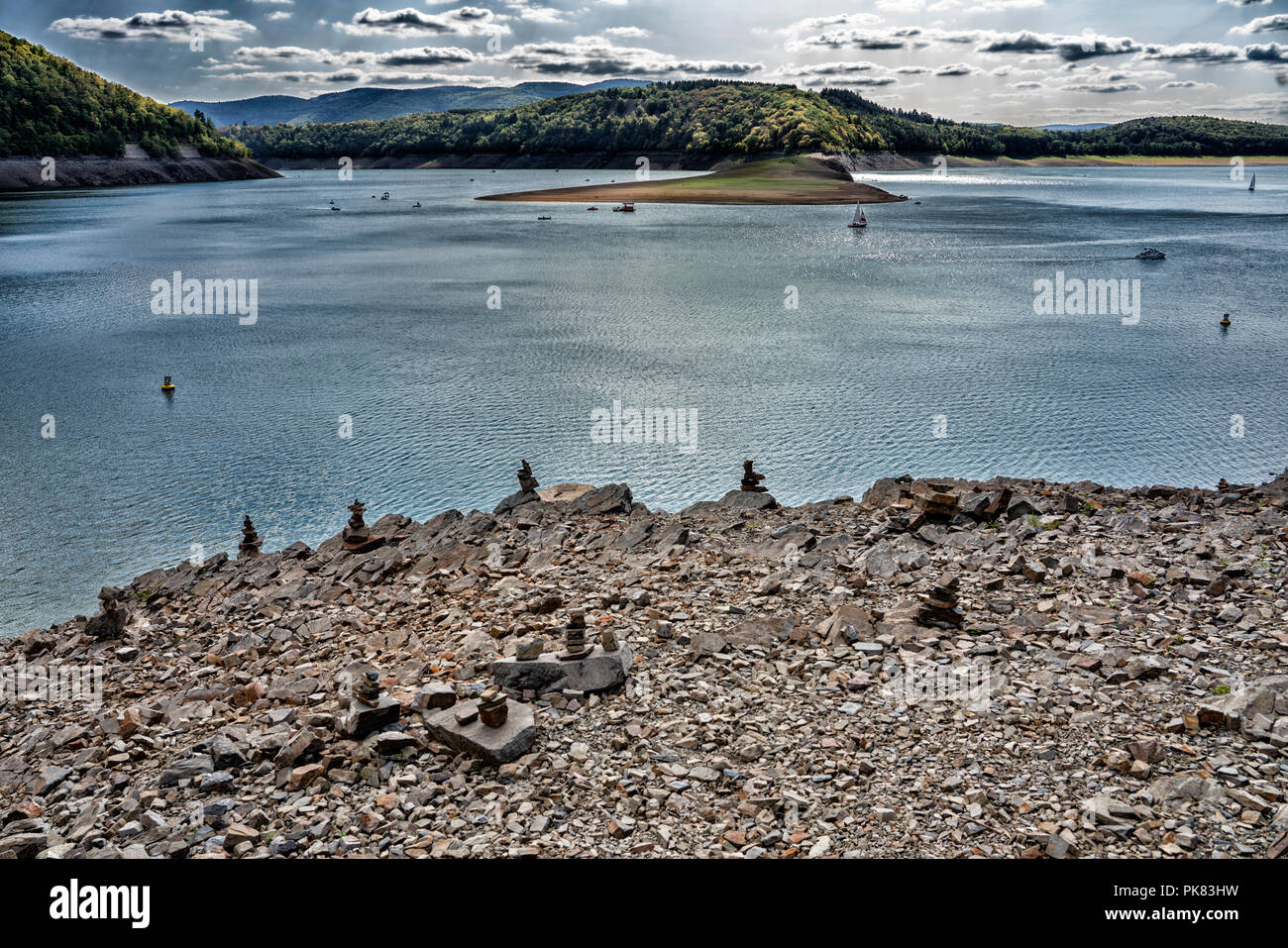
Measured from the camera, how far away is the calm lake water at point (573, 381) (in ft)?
96.8

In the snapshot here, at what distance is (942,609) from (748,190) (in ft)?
550

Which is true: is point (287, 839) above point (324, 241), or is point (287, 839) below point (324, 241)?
below

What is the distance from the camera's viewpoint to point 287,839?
853 centimetres

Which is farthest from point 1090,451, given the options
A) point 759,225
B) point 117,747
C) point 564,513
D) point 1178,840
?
point 759,225

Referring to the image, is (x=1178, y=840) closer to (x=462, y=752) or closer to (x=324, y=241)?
(x=462, y=752)

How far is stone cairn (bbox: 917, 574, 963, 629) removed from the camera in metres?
12.8

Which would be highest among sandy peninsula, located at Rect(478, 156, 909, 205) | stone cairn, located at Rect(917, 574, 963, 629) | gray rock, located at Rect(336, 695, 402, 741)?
sandy peninsula, located at Rect(478, 156, 909, 205)

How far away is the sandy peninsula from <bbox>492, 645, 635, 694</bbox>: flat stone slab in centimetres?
15222

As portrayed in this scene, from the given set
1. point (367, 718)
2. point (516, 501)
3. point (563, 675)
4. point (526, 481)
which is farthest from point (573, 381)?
point (367, 718)

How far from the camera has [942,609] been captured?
42.4 feet

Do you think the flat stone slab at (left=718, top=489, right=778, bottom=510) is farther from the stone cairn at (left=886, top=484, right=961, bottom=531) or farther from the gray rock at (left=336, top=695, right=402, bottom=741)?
the gray rock at (left=336, top=695, right=402, bottom=741)

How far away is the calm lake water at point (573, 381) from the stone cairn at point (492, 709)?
16889 mm

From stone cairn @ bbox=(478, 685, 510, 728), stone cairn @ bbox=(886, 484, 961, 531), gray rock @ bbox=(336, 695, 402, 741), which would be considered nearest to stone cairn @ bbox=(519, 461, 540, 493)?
stone cairn @ bbox=(886, 484, 961, 531)

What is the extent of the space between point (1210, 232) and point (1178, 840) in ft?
402
